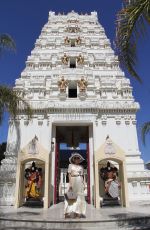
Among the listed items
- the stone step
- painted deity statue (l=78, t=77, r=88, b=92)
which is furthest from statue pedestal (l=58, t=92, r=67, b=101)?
the stone step

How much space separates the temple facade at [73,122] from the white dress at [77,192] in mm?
2891

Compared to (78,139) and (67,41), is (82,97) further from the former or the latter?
(67,41)

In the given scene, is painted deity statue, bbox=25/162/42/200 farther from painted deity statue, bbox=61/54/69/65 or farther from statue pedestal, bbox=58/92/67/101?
painted deity statue, bbox=61/54/69/65

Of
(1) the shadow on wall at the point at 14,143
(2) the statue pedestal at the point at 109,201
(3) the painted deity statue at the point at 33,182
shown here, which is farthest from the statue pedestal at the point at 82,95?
(2) the statue pedestal at the point at 109,201

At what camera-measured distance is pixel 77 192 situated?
739 centimetres

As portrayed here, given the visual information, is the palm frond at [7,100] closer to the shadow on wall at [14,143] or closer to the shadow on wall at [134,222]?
the shadow on wall at [14,143]

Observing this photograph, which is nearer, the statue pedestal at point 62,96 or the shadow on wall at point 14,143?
the shadow on wall at point 14,143

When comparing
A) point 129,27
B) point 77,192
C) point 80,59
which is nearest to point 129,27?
point 129,27

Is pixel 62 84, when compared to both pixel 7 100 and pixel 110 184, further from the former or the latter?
pixel 110 184

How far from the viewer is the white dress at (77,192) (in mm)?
7145

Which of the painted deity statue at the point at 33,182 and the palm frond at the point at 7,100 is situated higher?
the palm frond at the point at 7,100

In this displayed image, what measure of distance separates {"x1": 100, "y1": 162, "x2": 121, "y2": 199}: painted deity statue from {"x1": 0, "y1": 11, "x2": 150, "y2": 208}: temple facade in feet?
0.96

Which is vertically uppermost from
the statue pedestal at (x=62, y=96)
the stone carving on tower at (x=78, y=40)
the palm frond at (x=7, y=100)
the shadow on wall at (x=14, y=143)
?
the stone carving on tower at (x=78, y=40)

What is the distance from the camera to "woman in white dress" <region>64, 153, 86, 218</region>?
280 inches
